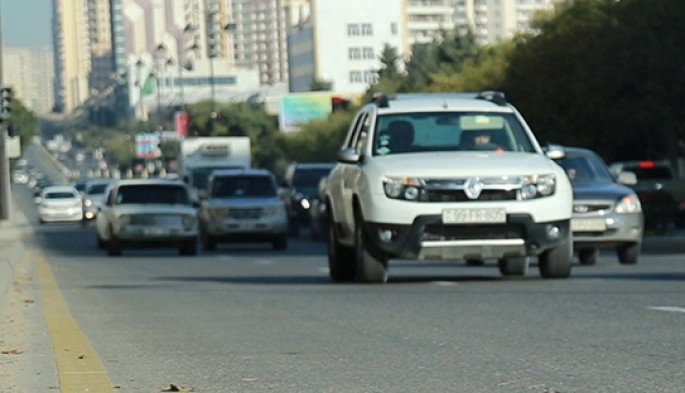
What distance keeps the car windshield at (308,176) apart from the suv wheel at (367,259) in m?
30.4

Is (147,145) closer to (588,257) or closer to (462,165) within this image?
(588,257)

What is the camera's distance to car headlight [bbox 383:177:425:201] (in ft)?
58.0

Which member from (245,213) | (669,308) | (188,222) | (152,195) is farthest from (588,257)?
(245,213)

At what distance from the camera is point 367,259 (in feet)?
60.4

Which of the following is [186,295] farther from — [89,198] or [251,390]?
[89,198]

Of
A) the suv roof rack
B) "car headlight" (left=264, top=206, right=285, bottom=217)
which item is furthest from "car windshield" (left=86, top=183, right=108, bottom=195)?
the suv roof rack

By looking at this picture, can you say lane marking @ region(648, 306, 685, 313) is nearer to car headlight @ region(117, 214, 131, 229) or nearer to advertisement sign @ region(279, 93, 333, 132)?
car headlight @ region(117, 214, 131, 229)

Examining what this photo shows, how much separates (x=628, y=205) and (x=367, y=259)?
21.7 feet

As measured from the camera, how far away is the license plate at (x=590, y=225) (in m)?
24.0

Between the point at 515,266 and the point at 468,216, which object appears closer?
the point at 468,216

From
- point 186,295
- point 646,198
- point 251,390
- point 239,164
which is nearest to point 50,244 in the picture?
point 646,198

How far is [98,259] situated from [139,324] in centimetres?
1968

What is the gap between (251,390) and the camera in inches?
371

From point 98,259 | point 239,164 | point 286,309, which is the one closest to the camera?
point 286,309
